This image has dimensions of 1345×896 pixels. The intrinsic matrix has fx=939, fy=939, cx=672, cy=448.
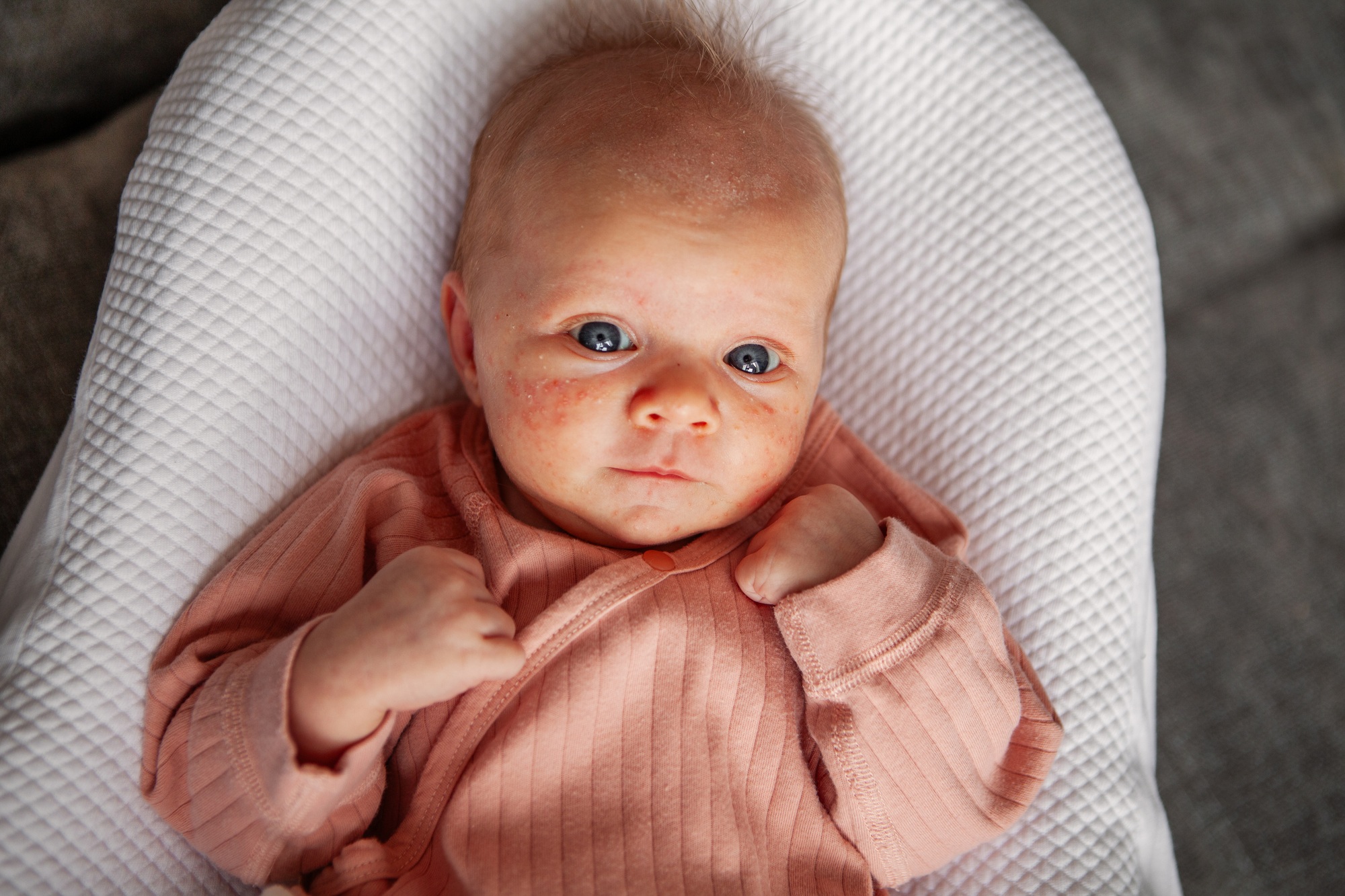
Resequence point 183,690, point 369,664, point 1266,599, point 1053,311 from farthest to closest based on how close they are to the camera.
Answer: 1. point 1266,599
2. point 1053,311
3. point 183,690
4. point 369,664

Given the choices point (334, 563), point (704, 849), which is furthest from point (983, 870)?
point (334, 563)

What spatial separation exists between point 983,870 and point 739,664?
38cm

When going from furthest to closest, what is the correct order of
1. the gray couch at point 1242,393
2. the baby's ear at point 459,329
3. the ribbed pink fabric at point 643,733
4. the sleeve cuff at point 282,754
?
1. the gray couch at point 1242,393
2. the baby's ear at point 459,329
3. the ribbed pink fabric at point 643,733
4. the sleeve cuff at point 282,754

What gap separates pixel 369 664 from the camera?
794 mm

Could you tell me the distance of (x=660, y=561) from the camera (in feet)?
3.21

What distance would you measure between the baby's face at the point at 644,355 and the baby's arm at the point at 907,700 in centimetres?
13

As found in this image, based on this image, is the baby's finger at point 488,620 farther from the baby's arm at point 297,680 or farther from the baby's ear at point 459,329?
the baby's ear at point 459,329

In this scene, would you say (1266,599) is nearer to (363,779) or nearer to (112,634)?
(363,779)

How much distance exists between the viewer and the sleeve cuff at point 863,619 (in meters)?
0.92

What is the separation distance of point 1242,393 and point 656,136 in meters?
1.43

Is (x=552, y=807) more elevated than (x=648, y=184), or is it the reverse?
(x=648, y=184)

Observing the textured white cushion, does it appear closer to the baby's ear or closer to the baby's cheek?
the baby's ear

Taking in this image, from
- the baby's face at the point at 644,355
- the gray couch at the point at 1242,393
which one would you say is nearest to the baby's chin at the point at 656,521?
the baby's face at the point at 644,355

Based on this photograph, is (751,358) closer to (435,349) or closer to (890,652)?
(890,652)
